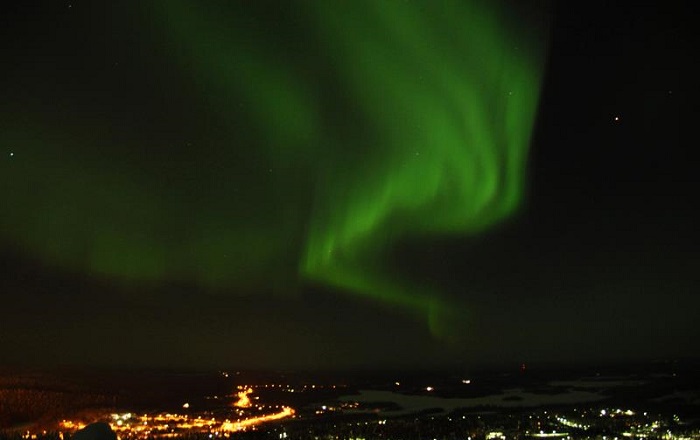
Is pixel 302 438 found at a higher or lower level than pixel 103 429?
lower

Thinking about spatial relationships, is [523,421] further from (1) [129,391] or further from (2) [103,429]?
(1) [129,391]

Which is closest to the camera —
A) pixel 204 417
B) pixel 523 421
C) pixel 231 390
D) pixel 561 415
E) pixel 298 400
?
pixel 523 421

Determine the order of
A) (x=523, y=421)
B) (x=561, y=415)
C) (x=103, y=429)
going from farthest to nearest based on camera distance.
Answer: (x=561, y=415) < (x=523, y=421) < (x=103, y=429)

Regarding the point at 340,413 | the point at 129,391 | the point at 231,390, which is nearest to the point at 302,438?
the point at 340,413

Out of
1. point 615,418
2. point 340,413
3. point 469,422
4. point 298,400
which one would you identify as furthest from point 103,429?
point 298,400

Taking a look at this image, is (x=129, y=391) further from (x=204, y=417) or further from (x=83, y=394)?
(x=204, y=417)

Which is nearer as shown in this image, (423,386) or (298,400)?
(298,400)

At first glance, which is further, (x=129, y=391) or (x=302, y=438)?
(x=129, y=391)

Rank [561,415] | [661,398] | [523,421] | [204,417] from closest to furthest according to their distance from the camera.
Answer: [523,421] → [561,415] → [204,417] → [661,398]

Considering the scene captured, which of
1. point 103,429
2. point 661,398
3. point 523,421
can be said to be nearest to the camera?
point 103,429
